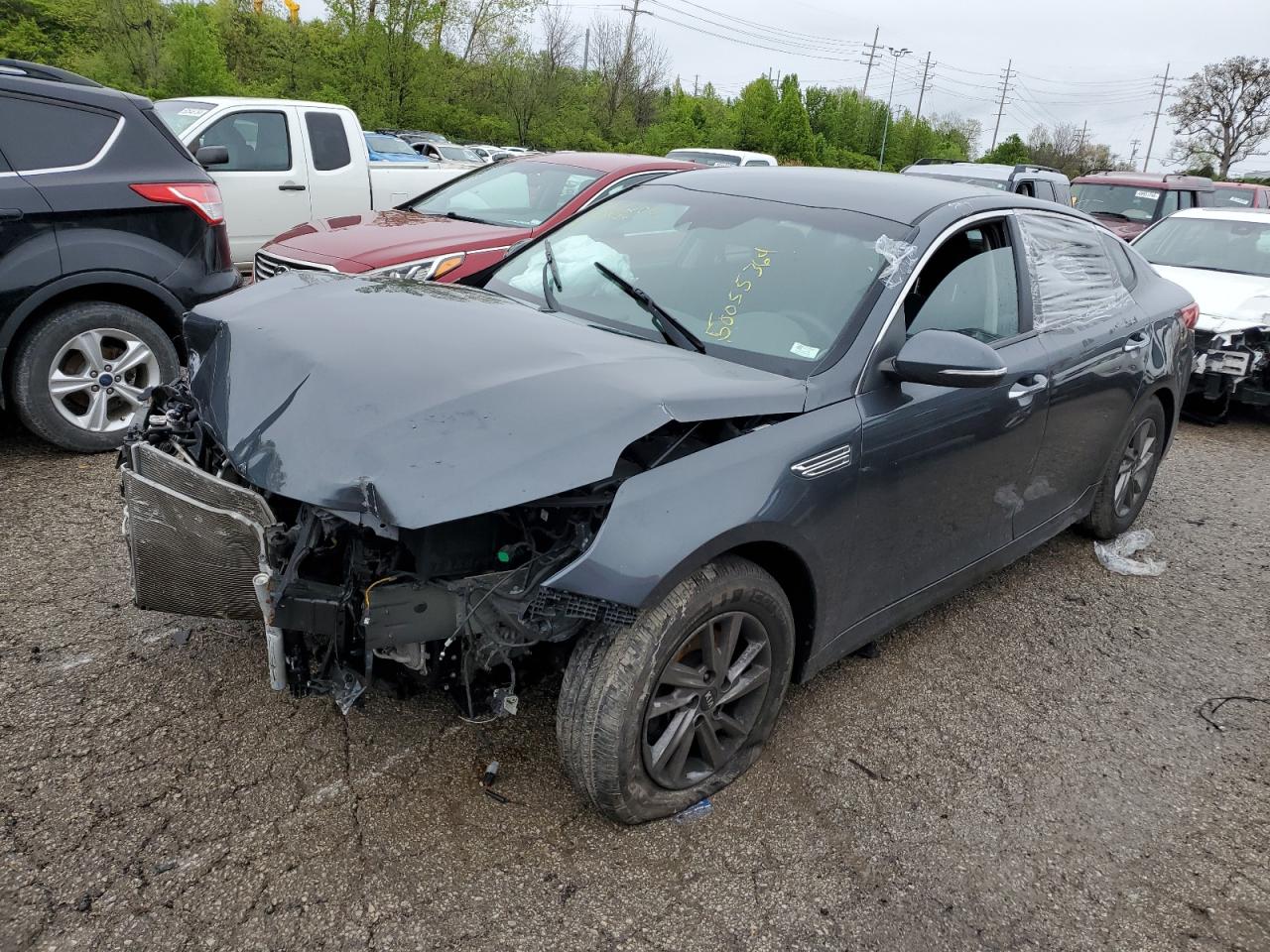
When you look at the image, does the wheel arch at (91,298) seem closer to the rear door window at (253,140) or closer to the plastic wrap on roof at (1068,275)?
the rear door window at (253,140)

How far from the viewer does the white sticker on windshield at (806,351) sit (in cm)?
297

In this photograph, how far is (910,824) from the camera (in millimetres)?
2814

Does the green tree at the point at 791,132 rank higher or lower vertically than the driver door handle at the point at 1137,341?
higher

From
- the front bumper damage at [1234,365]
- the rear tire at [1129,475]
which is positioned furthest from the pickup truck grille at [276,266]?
the front bumper damage at [1234,365]

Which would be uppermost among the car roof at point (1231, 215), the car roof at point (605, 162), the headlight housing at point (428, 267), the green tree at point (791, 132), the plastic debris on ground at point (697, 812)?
the green tree at point (791, 132)

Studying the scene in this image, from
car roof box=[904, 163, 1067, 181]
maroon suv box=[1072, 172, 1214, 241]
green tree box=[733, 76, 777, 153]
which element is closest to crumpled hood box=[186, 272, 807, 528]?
car roof box=[904, 163, 1067, 181]

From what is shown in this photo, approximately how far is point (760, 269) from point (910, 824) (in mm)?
1856

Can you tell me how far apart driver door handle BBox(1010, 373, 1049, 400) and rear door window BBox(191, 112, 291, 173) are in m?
7.75

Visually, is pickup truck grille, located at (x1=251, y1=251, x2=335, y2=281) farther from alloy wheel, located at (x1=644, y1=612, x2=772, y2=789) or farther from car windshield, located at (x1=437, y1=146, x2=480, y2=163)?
car windshield, located at (x1=437, y1=146, x2=480, y2=163)

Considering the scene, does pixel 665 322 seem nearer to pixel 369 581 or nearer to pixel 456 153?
pixel 369 581

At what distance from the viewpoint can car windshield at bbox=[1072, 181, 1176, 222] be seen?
526 inches

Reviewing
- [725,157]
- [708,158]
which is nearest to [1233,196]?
[725,157]

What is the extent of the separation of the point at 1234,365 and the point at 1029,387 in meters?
4.99

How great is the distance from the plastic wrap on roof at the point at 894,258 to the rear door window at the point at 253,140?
745 cm
